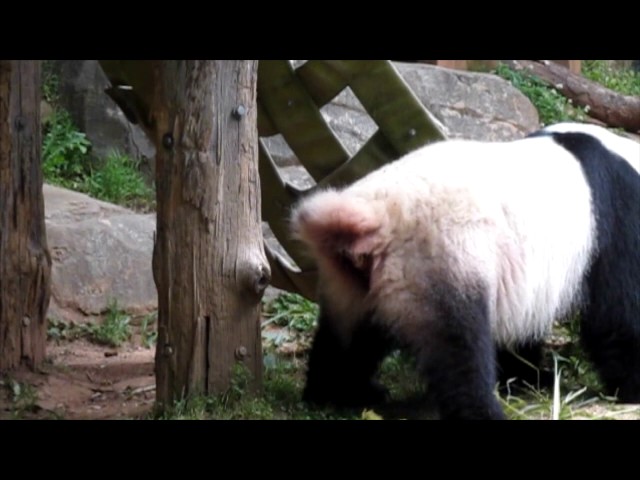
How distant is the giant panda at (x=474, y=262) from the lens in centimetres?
392

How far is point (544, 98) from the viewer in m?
9.75

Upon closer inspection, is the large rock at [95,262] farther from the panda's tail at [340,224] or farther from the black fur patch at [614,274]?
the black fur patch at [614,274]

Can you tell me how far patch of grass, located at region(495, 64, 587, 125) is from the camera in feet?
31.5

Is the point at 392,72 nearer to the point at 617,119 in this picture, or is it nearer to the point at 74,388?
the point at 74,388

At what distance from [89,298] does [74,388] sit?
5.17 ft

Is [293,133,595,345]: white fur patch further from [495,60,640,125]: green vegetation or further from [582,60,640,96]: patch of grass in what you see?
[582,60,640,96]: patch of grass

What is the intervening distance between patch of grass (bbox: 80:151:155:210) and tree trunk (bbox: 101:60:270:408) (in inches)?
157

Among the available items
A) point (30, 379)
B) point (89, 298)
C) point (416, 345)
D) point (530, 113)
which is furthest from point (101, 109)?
point (416, 345)

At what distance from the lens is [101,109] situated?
357 inches

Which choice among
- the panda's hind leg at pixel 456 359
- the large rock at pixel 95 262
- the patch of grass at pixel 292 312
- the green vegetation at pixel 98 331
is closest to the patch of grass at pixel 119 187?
the large rock at pixel 95 262

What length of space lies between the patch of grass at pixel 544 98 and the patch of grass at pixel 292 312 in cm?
364

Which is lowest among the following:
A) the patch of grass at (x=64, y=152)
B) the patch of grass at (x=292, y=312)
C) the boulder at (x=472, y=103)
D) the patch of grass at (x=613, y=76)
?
the patch of grass at (x=292, y=312)

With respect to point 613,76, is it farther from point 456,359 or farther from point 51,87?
point 456,359

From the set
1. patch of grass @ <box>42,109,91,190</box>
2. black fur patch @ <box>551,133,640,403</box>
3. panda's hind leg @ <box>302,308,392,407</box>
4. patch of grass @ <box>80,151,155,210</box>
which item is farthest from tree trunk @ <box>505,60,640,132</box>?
panda's hind leg @ <box>302,308,392,407</box>
